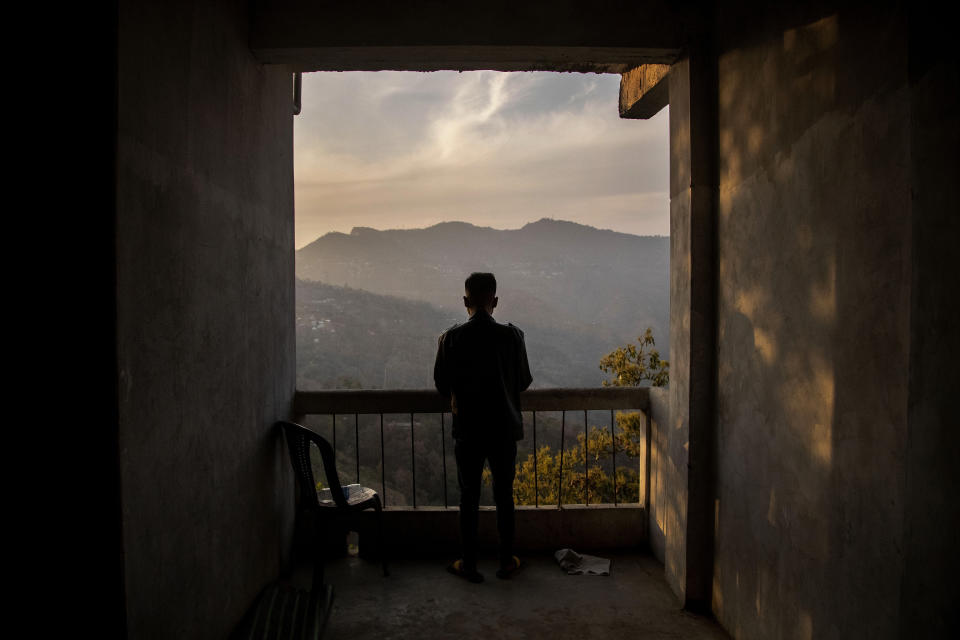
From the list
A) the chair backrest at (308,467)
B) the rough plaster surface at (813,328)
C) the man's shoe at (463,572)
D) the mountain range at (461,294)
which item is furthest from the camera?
the mountain range at (461,294)

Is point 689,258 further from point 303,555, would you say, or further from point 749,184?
point 303,555

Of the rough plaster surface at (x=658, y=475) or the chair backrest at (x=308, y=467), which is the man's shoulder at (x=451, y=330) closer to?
the chair backrest at (x=308, y=467)

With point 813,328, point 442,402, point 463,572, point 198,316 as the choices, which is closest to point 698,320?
point 813,328

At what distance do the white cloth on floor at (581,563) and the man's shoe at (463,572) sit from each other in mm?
482

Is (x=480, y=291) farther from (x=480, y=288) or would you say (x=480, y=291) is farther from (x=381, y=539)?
(x=381, y=539)

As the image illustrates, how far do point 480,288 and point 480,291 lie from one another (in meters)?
0.02

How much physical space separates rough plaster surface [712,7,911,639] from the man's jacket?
1.25 m

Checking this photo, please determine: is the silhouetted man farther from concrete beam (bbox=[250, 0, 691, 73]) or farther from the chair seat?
concrete beam (bbox=[250, 0, 691, 73])

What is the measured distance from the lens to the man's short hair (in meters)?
3.47

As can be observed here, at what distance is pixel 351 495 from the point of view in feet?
11.6

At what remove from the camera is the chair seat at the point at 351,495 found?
133 inches

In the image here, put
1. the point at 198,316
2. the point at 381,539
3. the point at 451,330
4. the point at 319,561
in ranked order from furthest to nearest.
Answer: the point at 381,539 < the point at 451,330 < the point at 319,561 < the point at 198,316

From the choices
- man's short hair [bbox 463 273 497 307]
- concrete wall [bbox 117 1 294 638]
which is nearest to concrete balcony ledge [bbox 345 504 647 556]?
concrete wall [bbox 117 1 294 638]

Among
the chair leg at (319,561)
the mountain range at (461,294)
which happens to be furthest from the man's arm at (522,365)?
the mountain range at (461,294)
